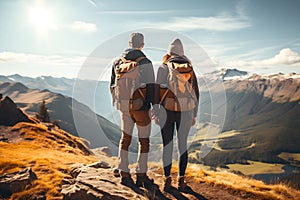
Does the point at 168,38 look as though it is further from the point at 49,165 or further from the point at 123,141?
the point at 49,165

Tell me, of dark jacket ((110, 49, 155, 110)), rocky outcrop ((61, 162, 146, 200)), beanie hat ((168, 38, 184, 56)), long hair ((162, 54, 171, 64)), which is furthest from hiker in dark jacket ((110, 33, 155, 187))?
beanie hat ((168, 38, 184, 56))

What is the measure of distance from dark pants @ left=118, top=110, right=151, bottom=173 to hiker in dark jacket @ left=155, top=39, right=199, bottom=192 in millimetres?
505

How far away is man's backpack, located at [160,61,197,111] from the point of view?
7.77 m

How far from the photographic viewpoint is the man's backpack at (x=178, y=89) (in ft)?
25.5

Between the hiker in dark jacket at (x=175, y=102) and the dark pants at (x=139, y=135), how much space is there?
19.9 inches

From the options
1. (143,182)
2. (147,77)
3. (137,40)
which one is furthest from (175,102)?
(143,182)

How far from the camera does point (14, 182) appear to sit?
10258 millimetres

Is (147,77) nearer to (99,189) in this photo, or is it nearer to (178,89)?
(178,89)

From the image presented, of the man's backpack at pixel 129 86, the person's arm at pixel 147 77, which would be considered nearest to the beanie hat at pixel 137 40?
the man's backpack at pixel 129 86

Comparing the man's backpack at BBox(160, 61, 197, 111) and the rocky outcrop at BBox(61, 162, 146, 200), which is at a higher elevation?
the man's backpack at BBox(160, 61, 197, 111)

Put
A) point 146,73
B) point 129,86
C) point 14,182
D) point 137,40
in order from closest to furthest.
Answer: point 146,73, point 129,86, point 137,40, point 14,182

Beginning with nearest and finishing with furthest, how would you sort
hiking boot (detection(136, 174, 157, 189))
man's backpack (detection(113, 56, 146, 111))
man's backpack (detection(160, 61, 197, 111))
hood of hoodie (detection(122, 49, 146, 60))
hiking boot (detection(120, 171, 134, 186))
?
man's backpack (detection(160, 61, 197, 111)) → man's backpack (detection(113, 56, 146, 111)) → hood of hoodie (detection(122, 49, 146, 60)) → hiking boot (detection(136, 174, 157, 189)) → hiking boot (detection(120, 171, 134, 186))

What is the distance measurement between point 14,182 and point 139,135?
243 inches

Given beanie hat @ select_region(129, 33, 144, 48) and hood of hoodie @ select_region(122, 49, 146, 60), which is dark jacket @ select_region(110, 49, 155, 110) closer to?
hood of hoodie @ select_region(122, 49, 146, 60)
